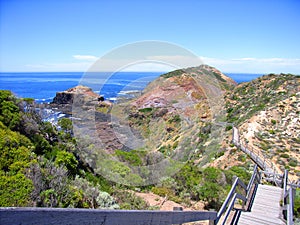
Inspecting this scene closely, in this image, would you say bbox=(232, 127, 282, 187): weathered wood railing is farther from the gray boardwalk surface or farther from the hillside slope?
the gray boardwalk surface

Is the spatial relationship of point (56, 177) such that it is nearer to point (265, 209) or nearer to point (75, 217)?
point (75, 217)

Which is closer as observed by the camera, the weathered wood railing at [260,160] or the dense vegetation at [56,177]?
the dense vegetation at [56,177]

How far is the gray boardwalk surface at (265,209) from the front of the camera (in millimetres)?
5352

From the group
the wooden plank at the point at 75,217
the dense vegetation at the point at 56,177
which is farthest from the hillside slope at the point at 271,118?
the wooden plank at the point at 75,217

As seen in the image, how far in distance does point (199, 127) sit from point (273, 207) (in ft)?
77.2

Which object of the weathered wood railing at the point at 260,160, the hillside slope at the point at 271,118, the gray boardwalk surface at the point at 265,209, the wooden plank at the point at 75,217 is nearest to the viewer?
the wooden plank at the point at 75,217

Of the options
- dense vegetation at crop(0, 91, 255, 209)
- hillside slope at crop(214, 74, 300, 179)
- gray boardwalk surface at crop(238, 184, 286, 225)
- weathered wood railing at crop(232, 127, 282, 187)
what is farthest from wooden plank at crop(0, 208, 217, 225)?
hillside slope at crop(214, 74, 300, 179)

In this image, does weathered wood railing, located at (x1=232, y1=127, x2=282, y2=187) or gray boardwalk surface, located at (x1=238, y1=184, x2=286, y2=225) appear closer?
gray boardwalk surface, located at (x1=238, y1=184, x2=286, y2=225)

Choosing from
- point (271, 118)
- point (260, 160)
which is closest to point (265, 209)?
point (260, 160)

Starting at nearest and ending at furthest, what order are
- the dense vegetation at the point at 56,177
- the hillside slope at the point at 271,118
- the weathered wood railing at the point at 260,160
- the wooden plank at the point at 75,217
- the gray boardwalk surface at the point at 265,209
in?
the wooden plank at the point at 75,217
the dense vegetation at the point at 56,177
the gray boardwalk surface at the point at 265,209
the weathered wood railing at the point at 260,160
the hillside slope at the point at 271,118

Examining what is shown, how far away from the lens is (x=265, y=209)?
6.51m

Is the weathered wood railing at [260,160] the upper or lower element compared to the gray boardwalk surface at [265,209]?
lower

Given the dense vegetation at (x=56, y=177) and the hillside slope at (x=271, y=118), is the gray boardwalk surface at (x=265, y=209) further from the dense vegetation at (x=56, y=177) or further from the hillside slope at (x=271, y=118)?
the hillside slope at (x=271, y=118)

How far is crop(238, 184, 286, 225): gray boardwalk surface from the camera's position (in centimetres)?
535
